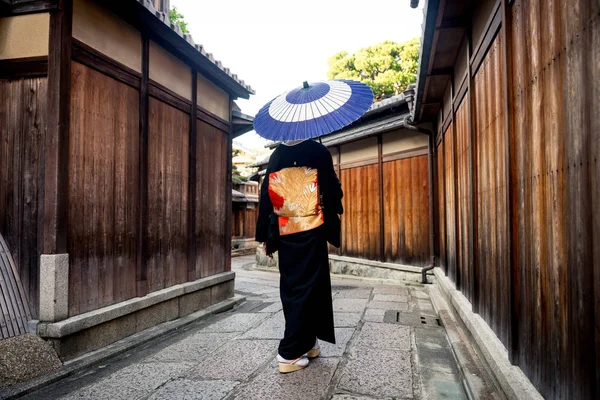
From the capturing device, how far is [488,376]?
10.3 ft

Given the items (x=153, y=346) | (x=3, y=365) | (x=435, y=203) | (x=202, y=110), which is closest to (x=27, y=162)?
(x=3, y=365)

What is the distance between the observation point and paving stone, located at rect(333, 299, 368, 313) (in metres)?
6.29

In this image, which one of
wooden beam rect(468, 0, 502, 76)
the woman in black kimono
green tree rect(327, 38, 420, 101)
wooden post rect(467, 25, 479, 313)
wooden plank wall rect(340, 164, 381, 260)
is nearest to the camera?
wooden beam rect(468, 0, 502, 76)

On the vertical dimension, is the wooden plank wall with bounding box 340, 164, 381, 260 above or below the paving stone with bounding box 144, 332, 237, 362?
above

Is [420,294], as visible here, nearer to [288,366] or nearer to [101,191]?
[288,366]

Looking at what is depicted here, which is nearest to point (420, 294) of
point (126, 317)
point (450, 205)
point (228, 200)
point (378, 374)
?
point (450, 205)

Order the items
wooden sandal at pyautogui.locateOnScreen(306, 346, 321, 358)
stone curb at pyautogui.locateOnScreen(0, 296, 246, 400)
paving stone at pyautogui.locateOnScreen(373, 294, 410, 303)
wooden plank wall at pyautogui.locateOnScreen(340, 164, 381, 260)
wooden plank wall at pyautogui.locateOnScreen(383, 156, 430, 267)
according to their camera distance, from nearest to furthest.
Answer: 1. stone curb at pyautogui.locateOnScreen(0, 296, 246, 400)
2. wooden sandal at pyautogui.locateOnScreen(306, 346, 321, 358)
3. paving stone at pyautogui.locateOnScreen(373, 294, 410, 303)
4. wooden plank wall at pyautogui.locateOnScreen(383, 156, 430, 267)
5. wooden plank wall at pyautogui.locateOnScreen(340, 164, 381, 260)

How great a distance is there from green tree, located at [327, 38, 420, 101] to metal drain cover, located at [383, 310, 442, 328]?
18.0m

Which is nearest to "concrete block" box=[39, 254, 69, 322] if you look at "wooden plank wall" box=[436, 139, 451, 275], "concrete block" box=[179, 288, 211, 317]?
"concrete block" box=[179, 288, 211, 317]

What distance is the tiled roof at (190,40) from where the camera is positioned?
4.81m

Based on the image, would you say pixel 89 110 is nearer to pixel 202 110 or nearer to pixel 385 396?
pixel 202 110

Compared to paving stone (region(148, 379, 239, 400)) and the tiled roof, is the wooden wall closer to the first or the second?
paving stone (region(148, 379, 239, 400))

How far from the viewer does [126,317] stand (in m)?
4.75

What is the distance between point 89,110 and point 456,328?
4.96 m
